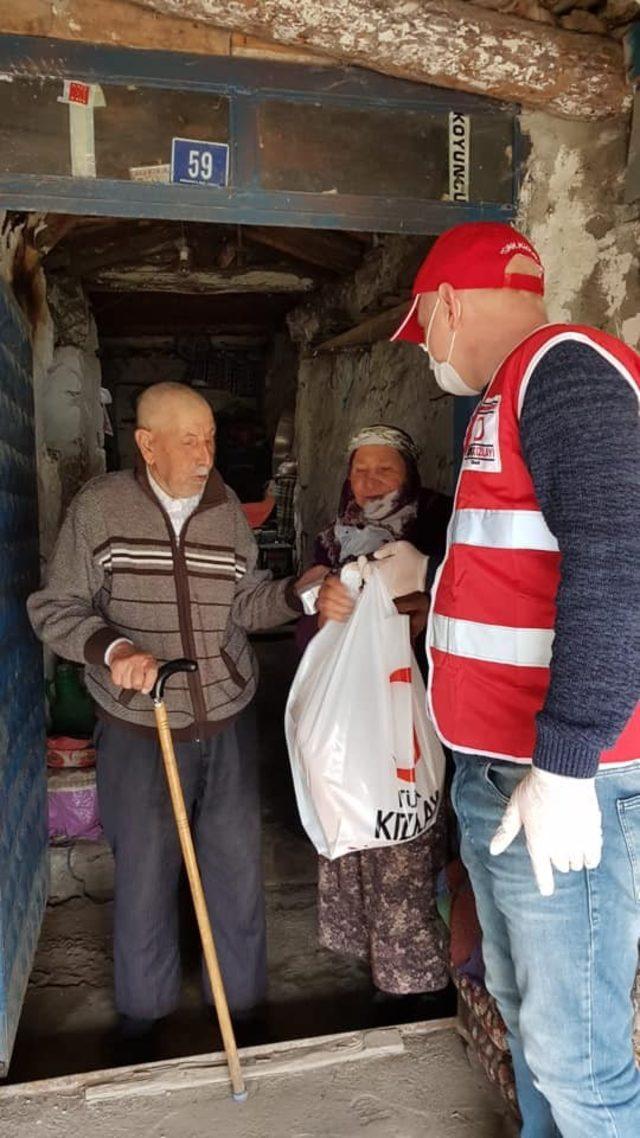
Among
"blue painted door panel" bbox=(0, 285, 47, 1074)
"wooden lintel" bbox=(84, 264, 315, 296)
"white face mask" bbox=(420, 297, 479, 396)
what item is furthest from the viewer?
"wooden lintel" bbox=(84, 264, 315, 296)

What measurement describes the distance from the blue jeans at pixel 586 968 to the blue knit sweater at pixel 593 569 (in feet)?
0.65

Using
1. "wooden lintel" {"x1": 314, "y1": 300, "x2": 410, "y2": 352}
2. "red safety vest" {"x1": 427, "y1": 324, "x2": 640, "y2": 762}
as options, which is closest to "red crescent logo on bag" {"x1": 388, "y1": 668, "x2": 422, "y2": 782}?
"red safety vest" {"x1": 427, "y1": 324, "x2": 640, "y2": 762}

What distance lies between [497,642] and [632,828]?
1.10ft

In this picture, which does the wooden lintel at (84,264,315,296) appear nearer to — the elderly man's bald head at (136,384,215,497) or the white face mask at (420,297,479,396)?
the elderly man's bald head at (136,384,215,497)

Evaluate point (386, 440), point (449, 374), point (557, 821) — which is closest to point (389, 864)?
point (386, 440)

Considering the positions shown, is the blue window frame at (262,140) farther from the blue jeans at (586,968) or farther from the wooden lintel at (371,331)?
the blue jeans at (586,968)

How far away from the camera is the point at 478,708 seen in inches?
53.7

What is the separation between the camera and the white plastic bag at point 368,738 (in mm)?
2055

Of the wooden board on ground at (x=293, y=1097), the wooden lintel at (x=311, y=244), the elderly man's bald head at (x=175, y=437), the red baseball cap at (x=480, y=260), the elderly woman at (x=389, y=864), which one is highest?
the wooden lintel at (x=311, y=244)

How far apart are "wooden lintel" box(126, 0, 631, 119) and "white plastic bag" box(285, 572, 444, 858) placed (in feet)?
3.96

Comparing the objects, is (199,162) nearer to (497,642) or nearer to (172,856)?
(497,642)

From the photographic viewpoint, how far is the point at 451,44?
195 centimetres

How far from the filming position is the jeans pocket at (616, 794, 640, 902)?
1267mm

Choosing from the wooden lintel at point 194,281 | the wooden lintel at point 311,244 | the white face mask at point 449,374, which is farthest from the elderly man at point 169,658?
the wooden lintel at point 194,281
